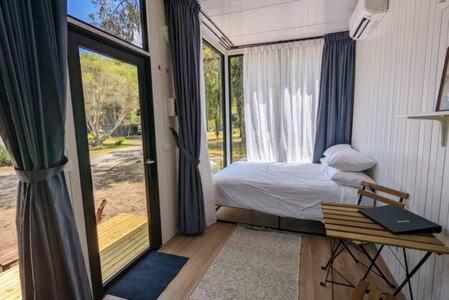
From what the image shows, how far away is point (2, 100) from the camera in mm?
1088

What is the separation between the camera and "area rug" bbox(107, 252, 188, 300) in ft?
6.13

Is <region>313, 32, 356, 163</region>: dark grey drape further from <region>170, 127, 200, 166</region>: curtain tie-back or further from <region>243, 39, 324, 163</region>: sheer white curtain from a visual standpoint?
<region>170, 127, 200, 166</region>: curtain tie-back

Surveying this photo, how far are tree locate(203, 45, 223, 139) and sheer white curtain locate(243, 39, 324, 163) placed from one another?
51 cm

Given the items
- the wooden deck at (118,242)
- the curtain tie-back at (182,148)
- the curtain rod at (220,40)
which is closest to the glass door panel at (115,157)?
the wooden deck at (118,242)

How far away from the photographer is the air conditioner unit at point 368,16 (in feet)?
7.21

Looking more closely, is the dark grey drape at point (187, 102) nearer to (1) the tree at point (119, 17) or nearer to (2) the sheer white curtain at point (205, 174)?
(2) the sheer white curtain at point (205, 174)

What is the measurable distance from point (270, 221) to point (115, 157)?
214cm

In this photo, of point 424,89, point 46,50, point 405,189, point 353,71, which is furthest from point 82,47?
point 353,71

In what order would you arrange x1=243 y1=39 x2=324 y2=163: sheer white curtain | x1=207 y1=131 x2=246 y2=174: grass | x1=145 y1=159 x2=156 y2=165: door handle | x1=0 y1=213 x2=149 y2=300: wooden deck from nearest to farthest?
x1=0 y1=213 x2=149 y2=300: wooden deck → x1=145 y1=159 x2=156 y2=165: door handle → x1=243 y1=39 x2=324 y2=163: sheer white curtain → x1=207 y1=131 x2=246 y2=174: grass

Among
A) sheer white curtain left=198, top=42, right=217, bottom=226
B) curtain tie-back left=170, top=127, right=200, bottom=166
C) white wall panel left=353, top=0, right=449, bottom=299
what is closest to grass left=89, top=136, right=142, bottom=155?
curtain tie-back left=170, top=127, right=200, bottom=166

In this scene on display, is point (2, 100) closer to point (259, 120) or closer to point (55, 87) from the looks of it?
point (55, 87)

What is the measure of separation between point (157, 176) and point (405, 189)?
2.23 meters

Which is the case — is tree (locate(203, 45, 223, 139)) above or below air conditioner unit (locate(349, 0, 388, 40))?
below

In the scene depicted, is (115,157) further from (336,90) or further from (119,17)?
(336,90)
